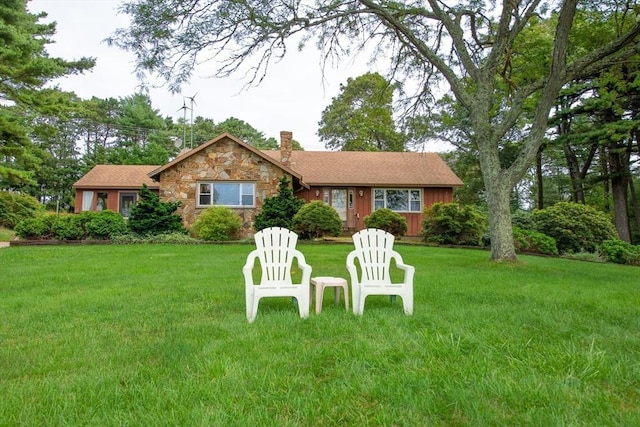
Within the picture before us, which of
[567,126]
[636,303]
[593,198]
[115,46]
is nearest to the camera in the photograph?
[636,303]

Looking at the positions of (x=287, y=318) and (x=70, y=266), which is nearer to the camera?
(x=287, y=318)

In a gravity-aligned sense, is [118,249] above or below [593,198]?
below

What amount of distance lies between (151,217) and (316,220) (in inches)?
237

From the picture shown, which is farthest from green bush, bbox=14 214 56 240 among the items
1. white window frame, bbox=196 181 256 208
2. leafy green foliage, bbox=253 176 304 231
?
leafy green foliage, bbox=253 176 304 231

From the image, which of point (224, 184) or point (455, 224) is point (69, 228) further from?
point (455, 224)

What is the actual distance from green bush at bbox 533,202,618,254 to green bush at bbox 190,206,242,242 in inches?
416

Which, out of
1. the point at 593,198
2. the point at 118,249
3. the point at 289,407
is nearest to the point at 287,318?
the point at 289,407

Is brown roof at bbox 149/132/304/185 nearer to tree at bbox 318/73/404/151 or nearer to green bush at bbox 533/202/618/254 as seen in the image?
green bush at bbox 533/202/618/254

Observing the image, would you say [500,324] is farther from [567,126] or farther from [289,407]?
[567,126]

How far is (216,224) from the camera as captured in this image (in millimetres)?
14008

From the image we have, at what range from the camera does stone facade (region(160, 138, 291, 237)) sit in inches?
615

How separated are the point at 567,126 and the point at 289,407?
21.4 metres

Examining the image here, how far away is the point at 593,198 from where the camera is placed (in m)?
23.4

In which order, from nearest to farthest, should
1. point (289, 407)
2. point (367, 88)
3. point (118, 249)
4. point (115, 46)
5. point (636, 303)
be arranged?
1. point (289, 407)
2. point (636, 303)
3. point (115, 46)
4. point (118, 249)
5. point (367, 88)
